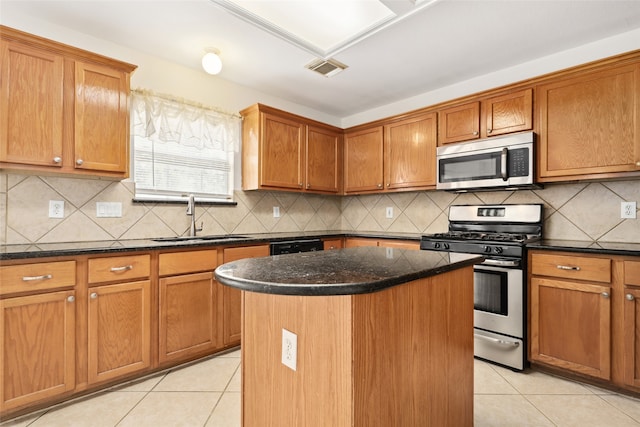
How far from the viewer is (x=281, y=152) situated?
3383 mm

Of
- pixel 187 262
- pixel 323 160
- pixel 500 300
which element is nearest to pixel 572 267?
pixel 500 300

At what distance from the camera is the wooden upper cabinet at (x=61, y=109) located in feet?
6.23

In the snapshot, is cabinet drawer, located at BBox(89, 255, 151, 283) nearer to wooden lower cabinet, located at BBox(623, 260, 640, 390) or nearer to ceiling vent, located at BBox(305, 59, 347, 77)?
ceiling vent, located at BBox(305, 59, 347, 77)

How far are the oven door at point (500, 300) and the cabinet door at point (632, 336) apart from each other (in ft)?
1.82

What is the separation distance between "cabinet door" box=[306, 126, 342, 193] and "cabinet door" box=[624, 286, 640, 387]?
9.01 feet

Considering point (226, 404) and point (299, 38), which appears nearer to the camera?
point (226, 404)

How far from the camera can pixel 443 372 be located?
4.41ft

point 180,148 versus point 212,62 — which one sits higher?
point 212,62

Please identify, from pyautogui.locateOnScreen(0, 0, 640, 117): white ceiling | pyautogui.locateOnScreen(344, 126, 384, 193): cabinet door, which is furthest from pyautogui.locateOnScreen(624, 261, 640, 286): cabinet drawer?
pyautogui.locateOnScreen(344, 126, 384, 193): cabinet door

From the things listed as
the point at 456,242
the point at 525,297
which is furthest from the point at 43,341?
the point at 525,297

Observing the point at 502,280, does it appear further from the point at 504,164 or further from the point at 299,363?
the point at 299,363

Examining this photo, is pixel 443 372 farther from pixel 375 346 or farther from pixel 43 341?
pixel 43 341

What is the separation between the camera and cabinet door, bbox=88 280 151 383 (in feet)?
6.48

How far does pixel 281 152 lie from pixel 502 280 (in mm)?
2332
